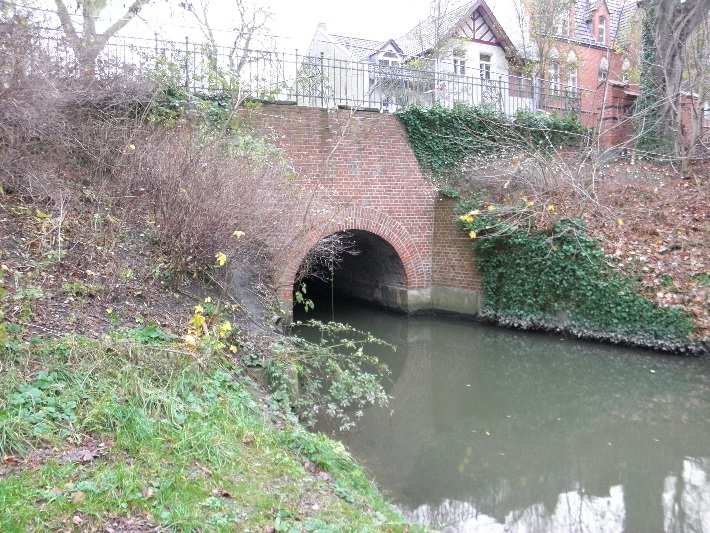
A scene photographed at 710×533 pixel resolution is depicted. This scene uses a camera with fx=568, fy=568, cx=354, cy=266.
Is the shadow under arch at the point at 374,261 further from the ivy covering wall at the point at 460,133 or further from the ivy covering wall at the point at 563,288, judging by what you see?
the ivy covering wall at the point at 460,133

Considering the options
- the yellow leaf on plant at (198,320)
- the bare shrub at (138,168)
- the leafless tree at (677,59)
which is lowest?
the yellow leaf on plant at (198,320)

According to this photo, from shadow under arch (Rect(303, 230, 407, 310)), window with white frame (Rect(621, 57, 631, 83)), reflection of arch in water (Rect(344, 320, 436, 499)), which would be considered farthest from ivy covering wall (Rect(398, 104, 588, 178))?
window with white frame (Rect(621, 57, 631, 83))

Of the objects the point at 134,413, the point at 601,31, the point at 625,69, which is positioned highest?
the point at 601,31

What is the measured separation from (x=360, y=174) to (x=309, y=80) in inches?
87.8

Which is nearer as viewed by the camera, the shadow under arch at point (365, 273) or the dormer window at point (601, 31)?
the shadow under arch at point (365, 273)

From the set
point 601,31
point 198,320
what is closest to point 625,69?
point 601,31

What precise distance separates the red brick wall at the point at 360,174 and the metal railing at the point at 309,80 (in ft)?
1.57

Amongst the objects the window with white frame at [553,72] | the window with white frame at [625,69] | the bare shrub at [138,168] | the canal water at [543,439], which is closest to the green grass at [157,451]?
the canal water at [543,439]

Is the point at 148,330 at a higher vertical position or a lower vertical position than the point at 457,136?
lower

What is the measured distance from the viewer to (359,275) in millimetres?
15367

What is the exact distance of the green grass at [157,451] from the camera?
305cm

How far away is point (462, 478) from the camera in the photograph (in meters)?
5.95

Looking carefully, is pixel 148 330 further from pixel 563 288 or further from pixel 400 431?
pixel 563 288

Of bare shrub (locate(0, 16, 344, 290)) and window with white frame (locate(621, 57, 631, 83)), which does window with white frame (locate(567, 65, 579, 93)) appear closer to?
window with white frame (locate(621, 57, 631, 83))
